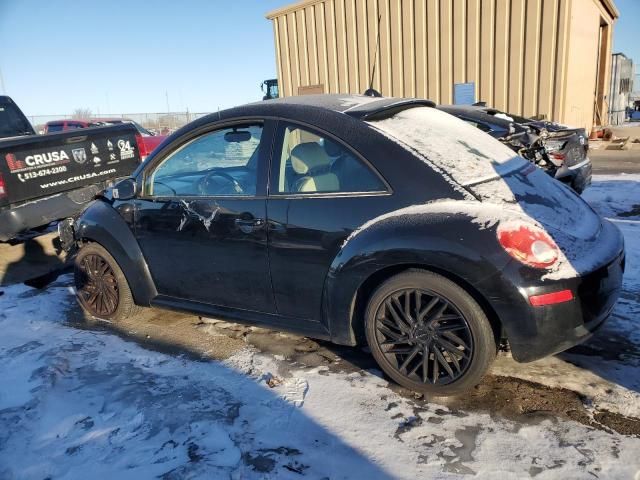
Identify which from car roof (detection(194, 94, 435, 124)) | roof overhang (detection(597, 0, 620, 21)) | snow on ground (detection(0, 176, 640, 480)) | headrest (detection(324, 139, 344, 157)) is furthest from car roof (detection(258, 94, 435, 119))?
roof overhang (detection(597, 0, 620, 21))

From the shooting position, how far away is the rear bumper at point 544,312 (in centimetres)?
230

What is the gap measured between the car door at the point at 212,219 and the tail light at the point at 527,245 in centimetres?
139

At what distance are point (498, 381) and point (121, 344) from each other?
262 cm

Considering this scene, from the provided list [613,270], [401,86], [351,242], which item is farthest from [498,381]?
[401,86]

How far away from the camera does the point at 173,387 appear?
9.69ft

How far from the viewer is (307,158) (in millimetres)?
2990

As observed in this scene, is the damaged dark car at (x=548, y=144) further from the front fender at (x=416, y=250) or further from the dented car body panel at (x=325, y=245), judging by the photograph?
the front fender at (x=416, y=250)

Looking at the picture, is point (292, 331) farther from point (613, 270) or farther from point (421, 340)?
point (613, 270)

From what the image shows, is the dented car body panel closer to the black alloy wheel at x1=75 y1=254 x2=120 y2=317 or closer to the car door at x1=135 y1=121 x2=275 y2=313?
the car door at x1=135 y1=121 x2=275 y2=313

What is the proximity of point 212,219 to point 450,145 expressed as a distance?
156 centimetres

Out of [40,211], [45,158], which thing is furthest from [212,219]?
[45,158]

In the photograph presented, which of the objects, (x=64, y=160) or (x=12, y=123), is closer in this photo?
(x=64, y=160)

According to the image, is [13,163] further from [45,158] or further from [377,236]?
[377,236]

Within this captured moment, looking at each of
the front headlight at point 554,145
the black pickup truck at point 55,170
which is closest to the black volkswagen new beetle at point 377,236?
the black pickup truck at point 55,170
